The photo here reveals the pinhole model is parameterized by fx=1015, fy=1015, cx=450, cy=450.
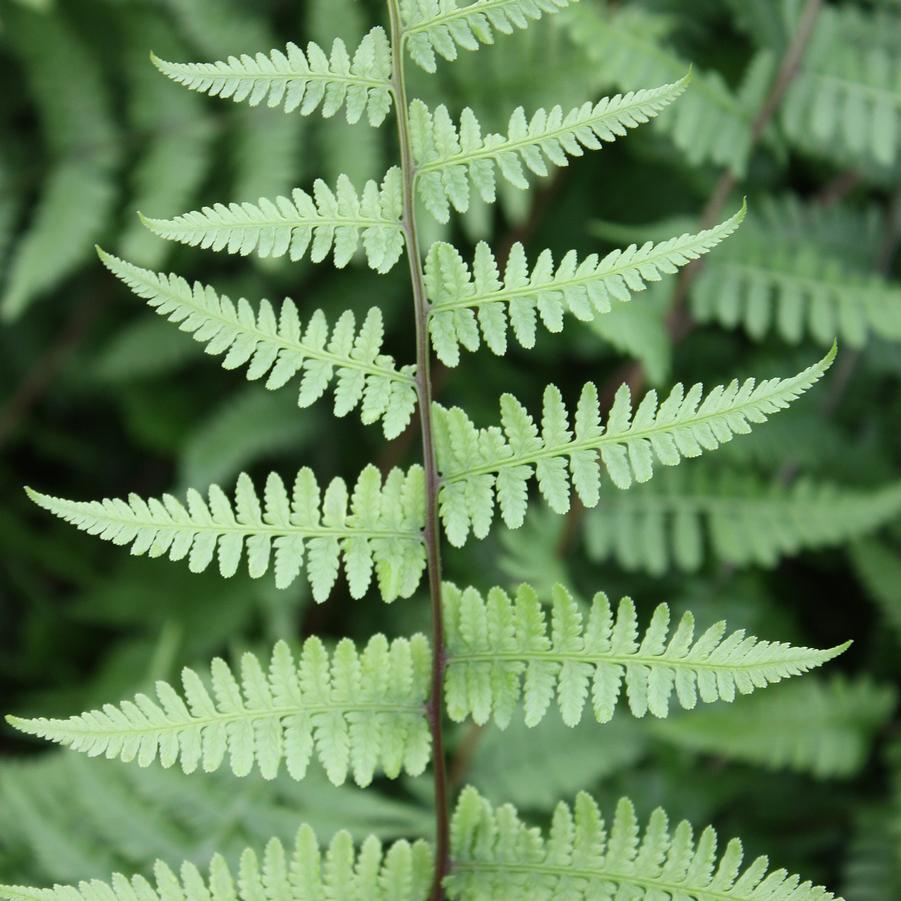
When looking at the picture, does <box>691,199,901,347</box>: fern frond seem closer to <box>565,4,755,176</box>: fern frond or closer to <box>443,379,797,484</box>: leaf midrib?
<box>565,4,755,176</box>: fern frond

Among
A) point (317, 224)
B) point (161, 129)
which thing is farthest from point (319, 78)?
point (161, 129)

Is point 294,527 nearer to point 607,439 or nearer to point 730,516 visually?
→ point 607,439

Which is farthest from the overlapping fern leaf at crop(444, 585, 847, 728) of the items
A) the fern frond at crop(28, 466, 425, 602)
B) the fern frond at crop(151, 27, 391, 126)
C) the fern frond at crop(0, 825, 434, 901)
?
the fern frond at crop(151, 27, 391, 126)

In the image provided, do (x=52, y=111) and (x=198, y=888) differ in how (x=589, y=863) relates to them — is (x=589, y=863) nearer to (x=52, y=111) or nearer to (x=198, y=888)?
(x=198, y=888)

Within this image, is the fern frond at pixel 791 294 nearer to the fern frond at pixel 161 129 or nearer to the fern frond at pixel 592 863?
the fern frond at pixel 592 863

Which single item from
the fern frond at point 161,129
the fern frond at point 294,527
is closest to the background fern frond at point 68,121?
the fern frond at point 161,129

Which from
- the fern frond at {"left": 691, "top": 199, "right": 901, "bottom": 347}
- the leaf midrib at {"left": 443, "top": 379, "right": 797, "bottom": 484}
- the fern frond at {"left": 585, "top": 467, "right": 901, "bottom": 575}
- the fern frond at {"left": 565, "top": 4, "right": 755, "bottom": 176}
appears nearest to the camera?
the leaf midrib at {"left": 443, "top": 379, "right": 797, "bottom": 484}

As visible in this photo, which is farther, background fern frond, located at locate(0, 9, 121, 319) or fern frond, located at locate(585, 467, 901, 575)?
background fern frond, located at locate(0, 9, 121, 319)
